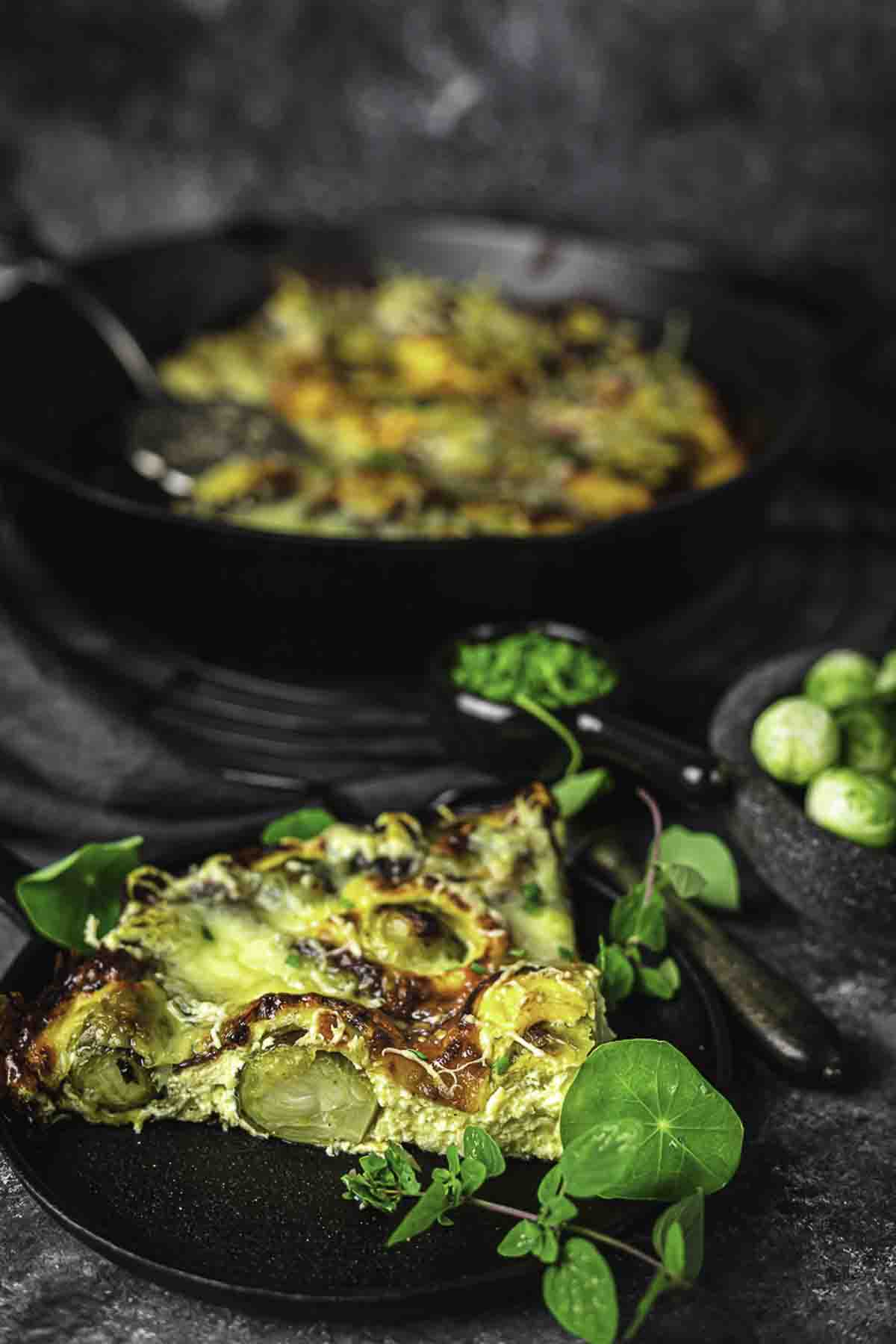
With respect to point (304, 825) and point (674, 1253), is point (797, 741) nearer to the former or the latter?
point (304, 825)

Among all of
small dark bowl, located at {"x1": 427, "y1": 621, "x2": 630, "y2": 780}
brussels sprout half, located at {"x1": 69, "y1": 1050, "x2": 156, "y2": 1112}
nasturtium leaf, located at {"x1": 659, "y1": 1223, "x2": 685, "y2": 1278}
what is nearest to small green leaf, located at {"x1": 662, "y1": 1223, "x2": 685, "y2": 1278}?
nasturtium leaf, located at {"x1": 659, "y1": 1223, "x2": 685, "y2": 1278}

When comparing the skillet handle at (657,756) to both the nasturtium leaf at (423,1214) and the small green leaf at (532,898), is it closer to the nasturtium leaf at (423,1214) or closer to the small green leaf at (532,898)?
the small green leaf at (532,898)

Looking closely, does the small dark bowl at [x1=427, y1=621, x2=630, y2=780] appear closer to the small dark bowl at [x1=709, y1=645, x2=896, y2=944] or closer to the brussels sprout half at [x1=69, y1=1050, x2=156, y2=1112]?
the small dark bowl at [x1=709, y1=645, x2=896, y2=944]

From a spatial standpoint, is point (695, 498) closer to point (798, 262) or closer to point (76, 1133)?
point (76, 1133)

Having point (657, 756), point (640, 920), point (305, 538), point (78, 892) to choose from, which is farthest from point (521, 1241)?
point (305, 538)

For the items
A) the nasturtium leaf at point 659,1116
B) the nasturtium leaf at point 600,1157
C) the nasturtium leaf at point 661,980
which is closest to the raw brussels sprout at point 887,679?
the nasturtium leaf at point 661,980

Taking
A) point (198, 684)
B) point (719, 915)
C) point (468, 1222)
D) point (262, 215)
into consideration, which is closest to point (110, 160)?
point (262, 215)

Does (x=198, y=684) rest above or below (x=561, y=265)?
below
